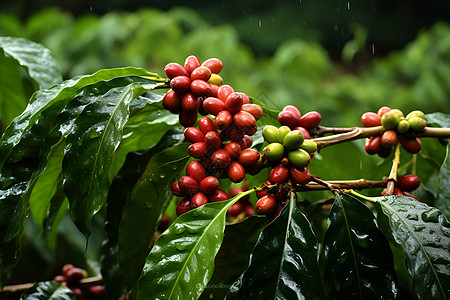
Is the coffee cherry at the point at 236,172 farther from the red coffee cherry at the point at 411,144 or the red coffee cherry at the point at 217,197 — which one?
the red coffee cherry at the point at 411,144

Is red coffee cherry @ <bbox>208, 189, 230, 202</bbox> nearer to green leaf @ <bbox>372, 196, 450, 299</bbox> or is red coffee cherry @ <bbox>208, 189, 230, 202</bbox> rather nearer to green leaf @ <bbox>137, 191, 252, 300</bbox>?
green leaf @ <bbox>137, 191, 252, 300</bbox>

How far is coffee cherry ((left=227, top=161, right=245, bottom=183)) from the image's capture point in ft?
1.88

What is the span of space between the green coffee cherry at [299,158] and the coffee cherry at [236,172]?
0.06 meters

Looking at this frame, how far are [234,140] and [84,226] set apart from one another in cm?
21

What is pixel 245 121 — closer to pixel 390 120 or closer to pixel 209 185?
pixel 209 185

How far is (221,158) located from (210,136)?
3 centimetres

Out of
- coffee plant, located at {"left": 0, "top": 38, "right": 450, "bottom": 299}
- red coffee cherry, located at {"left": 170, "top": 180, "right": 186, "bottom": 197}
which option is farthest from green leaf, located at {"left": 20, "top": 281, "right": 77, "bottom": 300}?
red coffee cherry, located at {"left": 170, "top": 180, "right": 186, "bottom": 197}

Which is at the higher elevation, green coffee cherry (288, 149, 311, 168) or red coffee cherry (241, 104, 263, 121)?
red coffee cherry (241, 104, 263, 121)

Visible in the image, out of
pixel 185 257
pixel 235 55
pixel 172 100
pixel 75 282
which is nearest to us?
pixel 185 257

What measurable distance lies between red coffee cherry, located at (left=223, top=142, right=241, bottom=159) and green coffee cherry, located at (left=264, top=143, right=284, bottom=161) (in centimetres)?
4

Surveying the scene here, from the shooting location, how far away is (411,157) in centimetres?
83

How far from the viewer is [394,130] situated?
2.30ft

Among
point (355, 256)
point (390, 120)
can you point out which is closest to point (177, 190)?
point (355, 256)

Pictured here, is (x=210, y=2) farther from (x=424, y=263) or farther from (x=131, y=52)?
(x=424, y=263)
